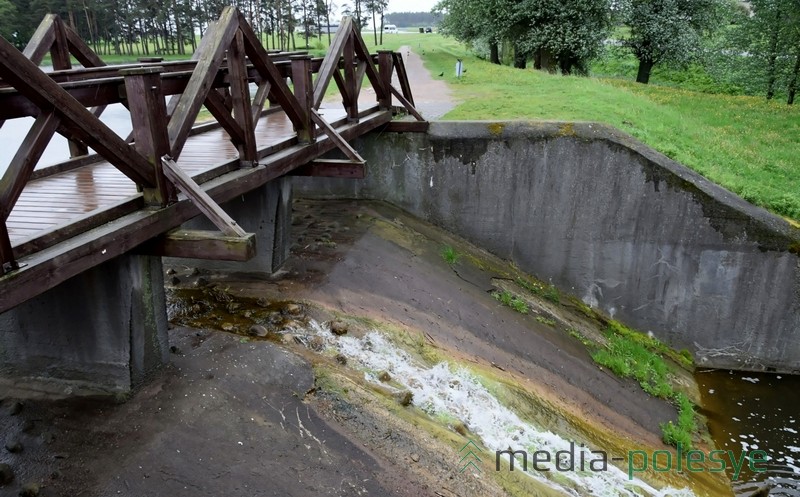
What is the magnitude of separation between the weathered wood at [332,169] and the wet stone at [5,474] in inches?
183

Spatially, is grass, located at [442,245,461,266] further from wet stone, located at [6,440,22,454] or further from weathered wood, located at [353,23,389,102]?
wet stone, located at [6,440,22,454]

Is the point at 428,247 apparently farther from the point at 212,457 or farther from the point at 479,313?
the point at 212,457

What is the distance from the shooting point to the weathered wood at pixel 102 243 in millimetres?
3566

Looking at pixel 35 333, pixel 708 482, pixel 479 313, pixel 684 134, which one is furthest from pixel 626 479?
pixel 684 134

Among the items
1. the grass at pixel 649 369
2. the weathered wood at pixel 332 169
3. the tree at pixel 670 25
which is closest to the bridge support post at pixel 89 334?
the weathered wood at pixel 332 169

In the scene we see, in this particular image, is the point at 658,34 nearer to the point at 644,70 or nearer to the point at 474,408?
the point at 644,70

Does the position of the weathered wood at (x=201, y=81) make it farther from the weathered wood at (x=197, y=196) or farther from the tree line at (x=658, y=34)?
the tree line at (x=658, y=34)

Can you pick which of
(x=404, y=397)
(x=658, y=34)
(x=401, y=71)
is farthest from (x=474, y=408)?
(x=658, y=34)

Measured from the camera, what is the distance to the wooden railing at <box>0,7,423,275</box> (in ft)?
11.6

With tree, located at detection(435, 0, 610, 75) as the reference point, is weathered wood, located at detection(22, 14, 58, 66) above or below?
below

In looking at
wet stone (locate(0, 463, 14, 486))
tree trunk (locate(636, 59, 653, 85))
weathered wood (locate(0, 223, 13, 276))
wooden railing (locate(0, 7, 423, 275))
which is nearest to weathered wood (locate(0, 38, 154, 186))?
wooden railing (locate(0, 7, 423, 275))

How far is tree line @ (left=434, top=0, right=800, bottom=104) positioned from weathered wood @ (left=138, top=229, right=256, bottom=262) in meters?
19.7

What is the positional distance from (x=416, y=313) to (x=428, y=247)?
2.42m

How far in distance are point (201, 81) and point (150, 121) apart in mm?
667
